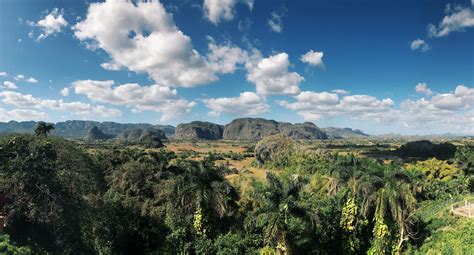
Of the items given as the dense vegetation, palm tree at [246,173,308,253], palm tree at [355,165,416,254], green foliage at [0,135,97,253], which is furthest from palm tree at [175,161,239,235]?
palm tree at [355,165,416,254]

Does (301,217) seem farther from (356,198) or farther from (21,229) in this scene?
(21,229)

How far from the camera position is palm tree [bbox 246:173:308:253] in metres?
19.3

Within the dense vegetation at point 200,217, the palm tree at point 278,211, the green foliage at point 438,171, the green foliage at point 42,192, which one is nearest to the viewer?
the green foliage at point 42,192

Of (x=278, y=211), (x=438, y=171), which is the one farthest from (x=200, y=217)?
(x=438, y=171)

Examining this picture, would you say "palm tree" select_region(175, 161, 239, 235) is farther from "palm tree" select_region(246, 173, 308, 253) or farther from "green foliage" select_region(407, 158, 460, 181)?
"green foliage" select_region(407, 158, 460, 181)

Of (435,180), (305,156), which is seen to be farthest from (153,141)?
(435,180)

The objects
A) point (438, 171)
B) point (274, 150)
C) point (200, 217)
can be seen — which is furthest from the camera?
point (274, 150)

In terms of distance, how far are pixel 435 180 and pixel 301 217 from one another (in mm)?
37815

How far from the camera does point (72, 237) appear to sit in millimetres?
19562

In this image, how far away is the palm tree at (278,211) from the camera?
19.3 metres

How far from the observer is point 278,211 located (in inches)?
771

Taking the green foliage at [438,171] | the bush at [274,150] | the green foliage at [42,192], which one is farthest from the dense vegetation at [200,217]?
the bush at [274,150]

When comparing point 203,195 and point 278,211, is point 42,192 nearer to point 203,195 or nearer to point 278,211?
point 203,195

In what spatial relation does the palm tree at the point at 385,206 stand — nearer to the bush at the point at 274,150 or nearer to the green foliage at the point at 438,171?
the green foliage at the point at 438,171
